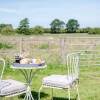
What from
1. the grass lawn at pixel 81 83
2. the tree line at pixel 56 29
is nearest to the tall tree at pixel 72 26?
the tree line at pixel 56 29

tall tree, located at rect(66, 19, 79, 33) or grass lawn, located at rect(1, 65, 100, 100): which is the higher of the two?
tall tree, located at rect(66, 19, 79, 33)

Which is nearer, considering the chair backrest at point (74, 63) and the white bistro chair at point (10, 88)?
the white bistro chair at point (10, 88)

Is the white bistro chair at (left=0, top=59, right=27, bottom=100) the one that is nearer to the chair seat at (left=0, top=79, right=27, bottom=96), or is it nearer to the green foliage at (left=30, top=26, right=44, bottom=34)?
the chair seat at (left=0, top=79, right=27, bottom=96)

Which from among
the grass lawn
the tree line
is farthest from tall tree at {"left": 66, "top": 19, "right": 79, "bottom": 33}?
the grass lawn

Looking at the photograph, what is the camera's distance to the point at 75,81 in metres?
5.22

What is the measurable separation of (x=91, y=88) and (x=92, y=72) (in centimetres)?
236

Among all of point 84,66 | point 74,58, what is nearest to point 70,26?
point 84,66

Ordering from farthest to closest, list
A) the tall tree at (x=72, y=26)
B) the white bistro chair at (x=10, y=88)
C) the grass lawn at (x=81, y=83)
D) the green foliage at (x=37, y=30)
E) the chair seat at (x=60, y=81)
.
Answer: the tall tree at (x=72, y=26), the green foliage at (x=37, y=30), the grass lawn at (x=81, y=83), the chair seat at (x=60, y=81), the white bistro chair at (x=10, y=88)

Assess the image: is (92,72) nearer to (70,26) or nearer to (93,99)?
(93,99)

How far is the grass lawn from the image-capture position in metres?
6.27

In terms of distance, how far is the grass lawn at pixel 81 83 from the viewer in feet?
20.6

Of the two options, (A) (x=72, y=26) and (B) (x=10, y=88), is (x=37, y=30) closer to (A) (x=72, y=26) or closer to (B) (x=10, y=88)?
(A) (x=72, y=26)

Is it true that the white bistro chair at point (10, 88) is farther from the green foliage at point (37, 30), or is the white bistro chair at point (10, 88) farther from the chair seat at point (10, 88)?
the green foliage at point (37, 30)

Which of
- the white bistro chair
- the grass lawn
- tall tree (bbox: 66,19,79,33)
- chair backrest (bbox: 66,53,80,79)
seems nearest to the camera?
the white bistro chair
